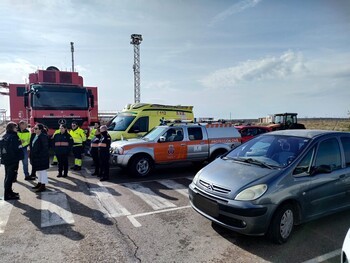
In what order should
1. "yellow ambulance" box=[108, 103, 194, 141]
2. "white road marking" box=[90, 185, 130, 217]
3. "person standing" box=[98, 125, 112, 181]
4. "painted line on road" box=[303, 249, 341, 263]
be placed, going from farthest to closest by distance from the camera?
"yellow ambulance" box=[108, 103, 194, 141], "person standing" box=[98, 125, 112, 181], "white road marking" box=[90, 185, 130, 217], "painted line on road" box=[303, 249, 341, 263]

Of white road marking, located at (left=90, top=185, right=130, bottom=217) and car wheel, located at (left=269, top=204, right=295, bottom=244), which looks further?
white road marking, located at (left=90, top=185, right=130, bottom=217)

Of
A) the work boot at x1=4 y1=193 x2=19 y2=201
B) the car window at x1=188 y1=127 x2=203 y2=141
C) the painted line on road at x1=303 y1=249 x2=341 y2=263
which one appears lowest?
the painted line on road at x1=303 y1=249 x2=341 y2=263

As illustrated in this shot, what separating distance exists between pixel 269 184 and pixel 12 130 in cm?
574

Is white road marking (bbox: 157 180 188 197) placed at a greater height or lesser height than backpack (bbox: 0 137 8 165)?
lesser

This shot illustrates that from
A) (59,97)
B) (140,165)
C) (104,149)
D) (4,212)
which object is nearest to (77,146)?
(104,149)

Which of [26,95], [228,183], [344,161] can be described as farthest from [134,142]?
[26,95]

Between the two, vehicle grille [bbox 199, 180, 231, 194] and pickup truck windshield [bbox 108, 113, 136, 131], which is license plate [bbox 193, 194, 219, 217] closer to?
vehicle grille [bbox 199, 180, 231, 194]

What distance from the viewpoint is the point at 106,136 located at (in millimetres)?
7812

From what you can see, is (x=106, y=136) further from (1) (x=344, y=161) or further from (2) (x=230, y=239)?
(1) (x=344, y=161)

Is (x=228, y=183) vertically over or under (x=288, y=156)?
under

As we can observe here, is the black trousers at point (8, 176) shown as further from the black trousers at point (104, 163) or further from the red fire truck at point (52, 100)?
the red fire truck at point (52, 100)

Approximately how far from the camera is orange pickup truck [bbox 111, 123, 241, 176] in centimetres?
814

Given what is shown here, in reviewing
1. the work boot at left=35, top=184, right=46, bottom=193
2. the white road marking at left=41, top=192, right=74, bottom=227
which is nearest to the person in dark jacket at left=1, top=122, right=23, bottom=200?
the work boot at left=35, top=184, right=46, bottom=193

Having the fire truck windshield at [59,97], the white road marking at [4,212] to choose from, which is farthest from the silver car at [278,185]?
the fire truck windshield at [59,97]
